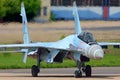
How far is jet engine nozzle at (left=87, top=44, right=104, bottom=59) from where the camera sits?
29078 mm

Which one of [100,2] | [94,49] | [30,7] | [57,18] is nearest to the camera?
[94,49]

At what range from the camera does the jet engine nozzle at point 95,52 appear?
29078 mm

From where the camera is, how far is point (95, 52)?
29.1 m

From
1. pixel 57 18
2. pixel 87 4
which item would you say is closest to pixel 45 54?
pixel 57 18

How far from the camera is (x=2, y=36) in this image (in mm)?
67625

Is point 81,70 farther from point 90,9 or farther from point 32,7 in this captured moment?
point 90,9

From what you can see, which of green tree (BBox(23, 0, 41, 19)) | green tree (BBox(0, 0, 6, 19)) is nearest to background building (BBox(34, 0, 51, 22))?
green tree (BBox(23, 0, 41, 19))

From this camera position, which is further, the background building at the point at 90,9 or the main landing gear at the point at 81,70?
the background building at the point at 90,9

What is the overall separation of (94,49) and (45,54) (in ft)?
13.0

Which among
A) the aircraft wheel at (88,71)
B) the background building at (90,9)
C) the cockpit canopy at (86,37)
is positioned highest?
the cockpit canopy at (86,37)

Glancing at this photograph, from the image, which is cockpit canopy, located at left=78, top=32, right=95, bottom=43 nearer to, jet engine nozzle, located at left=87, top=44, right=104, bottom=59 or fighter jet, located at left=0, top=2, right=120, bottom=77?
fighter jet, located at left=0, top=2, right=120, bottom=77

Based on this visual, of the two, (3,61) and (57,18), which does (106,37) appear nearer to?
(3,61)

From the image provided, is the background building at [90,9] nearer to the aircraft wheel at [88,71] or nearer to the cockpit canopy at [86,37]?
the aircraft wheel at [88,71]

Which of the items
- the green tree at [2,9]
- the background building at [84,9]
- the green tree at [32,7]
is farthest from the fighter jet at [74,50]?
the background building at [84,9]
